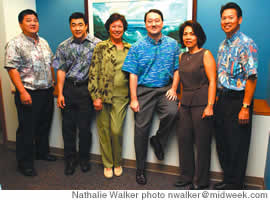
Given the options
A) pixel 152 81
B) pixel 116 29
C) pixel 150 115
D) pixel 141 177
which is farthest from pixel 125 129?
pixel 116 29

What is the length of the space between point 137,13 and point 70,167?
1760mm

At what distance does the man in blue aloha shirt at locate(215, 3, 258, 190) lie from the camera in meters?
1.68

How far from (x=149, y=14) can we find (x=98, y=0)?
1.02 m

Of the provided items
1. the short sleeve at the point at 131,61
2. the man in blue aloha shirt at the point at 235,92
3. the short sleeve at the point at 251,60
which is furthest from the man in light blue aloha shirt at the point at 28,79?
the short sleeve at the point at 251,60

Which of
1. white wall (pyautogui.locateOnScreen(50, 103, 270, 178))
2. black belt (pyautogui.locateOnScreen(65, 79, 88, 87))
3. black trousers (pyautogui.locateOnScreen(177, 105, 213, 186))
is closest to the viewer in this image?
black trousers (pyautogui.locateOnScreen(177, 105, 213, 186))

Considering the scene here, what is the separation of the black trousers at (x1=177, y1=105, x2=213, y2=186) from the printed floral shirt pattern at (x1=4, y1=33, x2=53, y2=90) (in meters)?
1.37

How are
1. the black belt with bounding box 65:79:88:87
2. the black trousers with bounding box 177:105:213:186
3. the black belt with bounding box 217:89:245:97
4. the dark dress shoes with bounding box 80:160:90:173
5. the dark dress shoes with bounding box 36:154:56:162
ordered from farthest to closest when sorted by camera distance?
the dark dress shoes with bounding box 36:154:56:162 → the dark dress shoes with bounding box 80:160:90:173 → the black belt with bounding box 65:79:88:87 → the black trousers with bounding box 177:105:213:186 → the black belt with bounding box 217:89:245:97

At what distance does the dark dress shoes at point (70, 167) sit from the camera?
7.76ft

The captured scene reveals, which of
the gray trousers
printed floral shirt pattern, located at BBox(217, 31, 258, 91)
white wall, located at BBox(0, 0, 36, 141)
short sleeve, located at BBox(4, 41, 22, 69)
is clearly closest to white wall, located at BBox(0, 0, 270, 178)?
white wall, located at BBox(0, 0, 36, 141)

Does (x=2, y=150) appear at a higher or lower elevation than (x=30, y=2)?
lower

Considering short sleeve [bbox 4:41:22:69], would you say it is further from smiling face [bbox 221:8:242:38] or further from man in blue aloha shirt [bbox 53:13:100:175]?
smiling face [bbox 221:8:242:38]

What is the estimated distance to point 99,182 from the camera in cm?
221

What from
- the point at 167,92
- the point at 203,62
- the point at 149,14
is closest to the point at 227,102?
the point at 203,62

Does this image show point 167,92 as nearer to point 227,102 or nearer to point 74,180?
point 227,102
